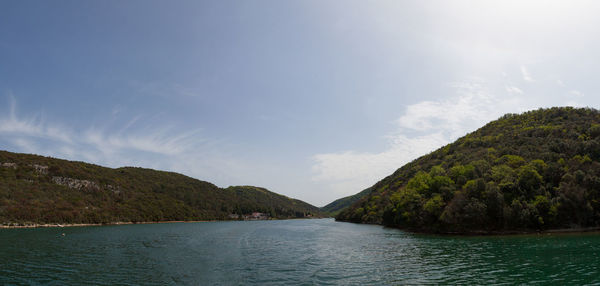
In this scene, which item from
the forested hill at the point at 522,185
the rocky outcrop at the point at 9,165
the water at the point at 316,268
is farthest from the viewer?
the rocky outcrop at the point at 9,165

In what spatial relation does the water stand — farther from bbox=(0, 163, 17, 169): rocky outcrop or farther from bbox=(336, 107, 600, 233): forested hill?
bbox=(0, 163, 17, 169): rocky outcrop

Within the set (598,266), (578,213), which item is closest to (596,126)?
(578,213)

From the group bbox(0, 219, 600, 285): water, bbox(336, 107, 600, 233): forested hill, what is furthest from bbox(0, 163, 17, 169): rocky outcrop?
bbox(336, 107, 600, 233): forested hill

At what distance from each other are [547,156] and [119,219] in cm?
23348

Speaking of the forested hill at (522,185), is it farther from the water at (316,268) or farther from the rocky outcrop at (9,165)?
the rocky outcrop at (9,165)

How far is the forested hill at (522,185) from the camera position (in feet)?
244

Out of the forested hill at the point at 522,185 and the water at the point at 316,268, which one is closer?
the water at the point at 316,268

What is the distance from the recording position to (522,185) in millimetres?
80438

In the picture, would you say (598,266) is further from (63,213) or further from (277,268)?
(63,213)

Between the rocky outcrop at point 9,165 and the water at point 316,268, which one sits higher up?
the rocky outcrop at point 9,165

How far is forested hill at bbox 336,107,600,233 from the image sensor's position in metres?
74.4

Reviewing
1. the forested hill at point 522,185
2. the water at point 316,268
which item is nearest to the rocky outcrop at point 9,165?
the water at point 316,268

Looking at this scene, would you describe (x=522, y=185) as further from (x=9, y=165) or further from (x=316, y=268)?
(x=9, y=165)

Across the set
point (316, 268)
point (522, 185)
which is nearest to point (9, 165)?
point (316, 268)
